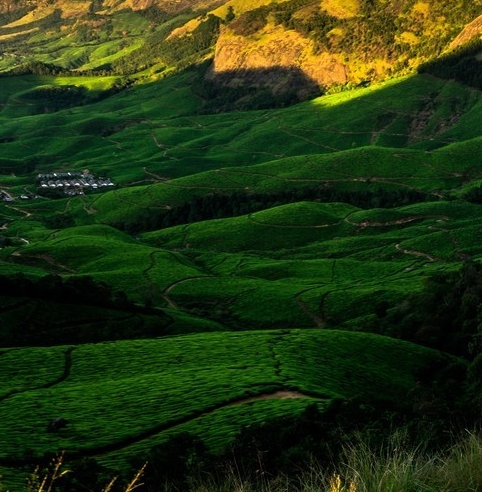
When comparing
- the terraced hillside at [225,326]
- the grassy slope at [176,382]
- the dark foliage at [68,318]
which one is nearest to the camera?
the grassy slope at [176,382]

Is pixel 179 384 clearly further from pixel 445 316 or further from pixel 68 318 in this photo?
pixel 445 316

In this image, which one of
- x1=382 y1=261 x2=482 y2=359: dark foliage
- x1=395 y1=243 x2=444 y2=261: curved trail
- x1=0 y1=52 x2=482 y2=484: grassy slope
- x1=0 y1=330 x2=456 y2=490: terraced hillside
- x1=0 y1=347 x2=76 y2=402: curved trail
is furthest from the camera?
x1=395 y1=243 x2=444 y2=261: curved trail

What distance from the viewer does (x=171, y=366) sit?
5666cm

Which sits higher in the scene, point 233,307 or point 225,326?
point 225,326

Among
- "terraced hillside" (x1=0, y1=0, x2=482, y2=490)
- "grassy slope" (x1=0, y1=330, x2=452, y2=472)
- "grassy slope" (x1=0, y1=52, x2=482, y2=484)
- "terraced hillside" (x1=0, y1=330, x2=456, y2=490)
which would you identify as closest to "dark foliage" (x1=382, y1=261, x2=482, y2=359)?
"terraced hillside" (x1=0, y1=0, x2=482, y2=490)

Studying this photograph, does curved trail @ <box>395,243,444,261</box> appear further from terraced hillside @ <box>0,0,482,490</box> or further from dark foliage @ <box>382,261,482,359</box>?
dark foliage @ <box>382,261,482,359</box>

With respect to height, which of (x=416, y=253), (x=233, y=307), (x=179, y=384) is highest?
(x=179, y=384)

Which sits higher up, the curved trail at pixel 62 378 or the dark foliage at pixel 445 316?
the curved trail at pixel 62 378

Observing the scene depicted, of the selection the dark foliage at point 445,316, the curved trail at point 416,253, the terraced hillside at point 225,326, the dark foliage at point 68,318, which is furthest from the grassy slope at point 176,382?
the curved trail at point 416,253

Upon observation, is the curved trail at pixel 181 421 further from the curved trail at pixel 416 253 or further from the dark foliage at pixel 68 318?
the curved trail at pixel 416 253

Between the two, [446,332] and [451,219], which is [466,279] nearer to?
[446,332]

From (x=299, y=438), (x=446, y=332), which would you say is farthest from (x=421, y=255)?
(x=299, y=438)

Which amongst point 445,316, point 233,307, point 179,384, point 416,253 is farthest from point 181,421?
point 416,253

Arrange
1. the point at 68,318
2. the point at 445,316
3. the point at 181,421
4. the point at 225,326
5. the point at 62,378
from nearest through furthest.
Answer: the point at 181,421 → the point at 62,378 → the point at 68,318 → the point at 445,316 → the point at 225,326
